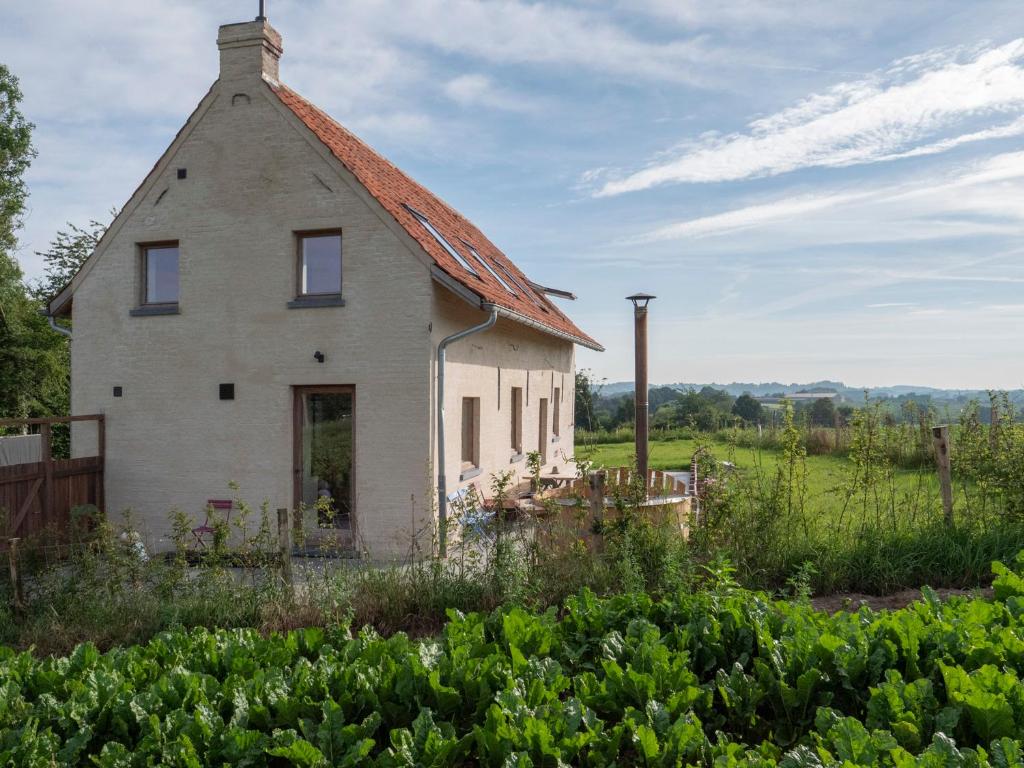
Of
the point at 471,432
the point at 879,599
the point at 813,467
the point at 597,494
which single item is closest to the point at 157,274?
the point at 471,432

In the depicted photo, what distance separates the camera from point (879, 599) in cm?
648

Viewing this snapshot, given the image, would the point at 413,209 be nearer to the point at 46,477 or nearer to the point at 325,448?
the point at 325,448

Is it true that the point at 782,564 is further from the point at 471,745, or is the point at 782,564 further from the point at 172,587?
the point at 172,587

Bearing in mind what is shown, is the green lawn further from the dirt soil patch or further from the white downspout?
the white downspout

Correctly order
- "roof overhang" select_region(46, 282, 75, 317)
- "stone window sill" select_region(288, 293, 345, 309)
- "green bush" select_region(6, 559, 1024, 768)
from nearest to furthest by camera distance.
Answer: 1. "green bush" select_region(6, 559, 1024, 768)
2. "stone window sill" select_region(288, 293, 345, 309)
3. "roof overhang" select_region(46, 282, 75, 317)

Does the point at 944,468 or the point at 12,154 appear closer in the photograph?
the point at 944,468

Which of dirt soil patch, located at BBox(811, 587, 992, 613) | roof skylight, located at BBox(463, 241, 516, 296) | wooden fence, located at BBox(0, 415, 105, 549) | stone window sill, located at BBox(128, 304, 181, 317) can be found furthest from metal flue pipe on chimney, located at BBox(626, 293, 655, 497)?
wooden fence, located at BBox(0, 415, 105, 549)

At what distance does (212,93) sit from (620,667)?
1015cm

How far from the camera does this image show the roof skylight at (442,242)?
11.5m

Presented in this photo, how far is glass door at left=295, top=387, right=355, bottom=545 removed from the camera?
1052cm

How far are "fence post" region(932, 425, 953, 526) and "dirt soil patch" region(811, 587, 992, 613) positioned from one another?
3.78ft

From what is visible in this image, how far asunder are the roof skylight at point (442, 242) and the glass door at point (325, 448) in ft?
8.68

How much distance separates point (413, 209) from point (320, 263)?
86.5 inches

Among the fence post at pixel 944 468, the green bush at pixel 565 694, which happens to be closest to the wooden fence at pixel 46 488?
the green bush at pixel 565 694
